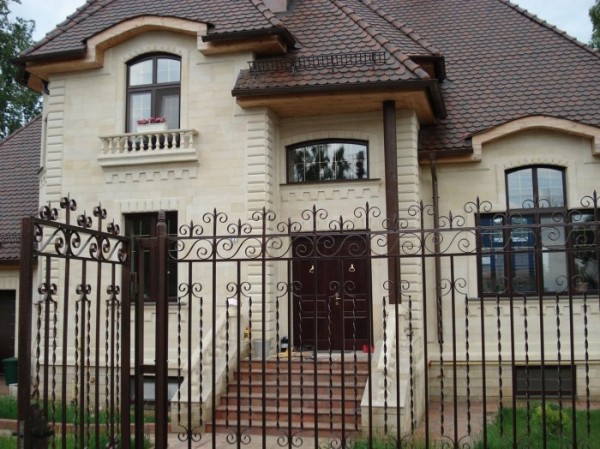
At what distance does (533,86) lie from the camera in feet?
47.0

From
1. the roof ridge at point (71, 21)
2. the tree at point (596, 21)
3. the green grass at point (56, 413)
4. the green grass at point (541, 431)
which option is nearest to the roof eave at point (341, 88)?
the roof ridge at point (71, 21)

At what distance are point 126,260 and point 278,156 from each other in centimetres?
752

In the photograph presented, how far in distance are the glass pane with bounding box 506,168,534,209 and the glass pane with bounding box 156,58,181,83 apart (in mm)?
7201

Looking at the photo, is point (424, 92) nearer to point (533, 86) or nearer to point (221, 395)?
point (533, 86)

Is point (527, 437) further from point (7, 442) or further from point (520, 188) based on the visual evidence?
point (520, 188)

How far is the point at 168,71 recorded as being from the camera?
13617mm

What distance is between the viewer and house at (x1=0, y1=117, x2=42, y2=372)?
1659cm

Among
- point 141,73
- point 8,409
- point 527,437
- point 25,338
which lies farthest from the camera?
point 141,73

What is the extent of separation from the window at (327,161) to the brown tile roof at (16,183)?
7.54m

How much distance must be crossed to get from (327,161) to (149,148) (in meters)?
3.59

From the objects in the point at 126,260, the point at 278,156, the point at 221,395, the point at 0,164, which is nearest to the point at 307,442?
the point at 221,395

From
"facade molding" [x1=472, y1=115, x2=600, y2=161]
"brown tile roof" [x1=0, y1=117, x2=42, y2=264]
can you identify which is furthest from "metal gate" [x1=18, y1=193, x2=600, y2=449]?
"brown tile roof" [x1=0, y1=117, x2=42, y2=264]

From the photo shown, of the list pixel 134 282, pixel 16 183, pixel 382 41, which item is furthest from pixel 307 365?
pixel 16 183

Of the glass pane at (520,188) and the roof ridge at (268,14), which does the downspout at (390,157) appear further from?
the glass pane at (520,188)
